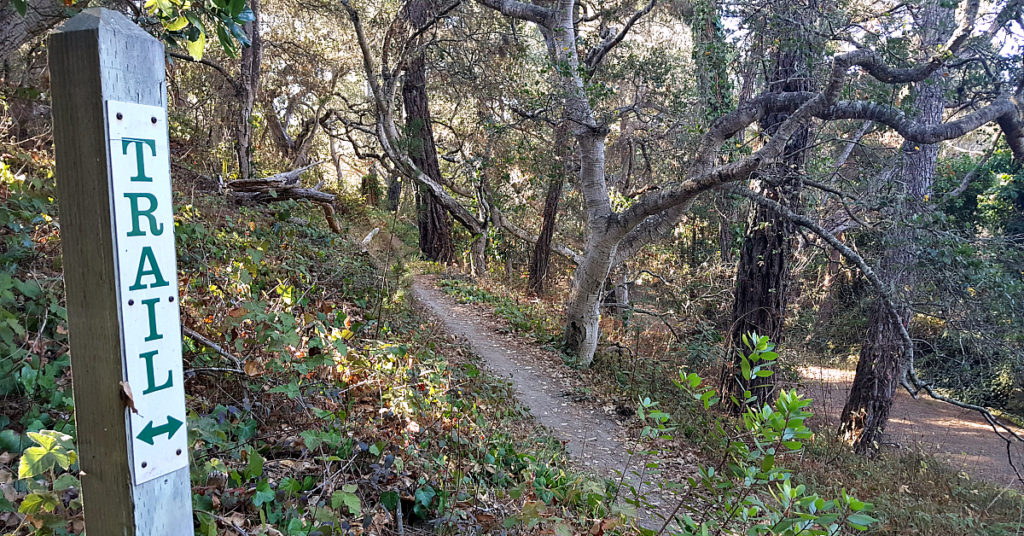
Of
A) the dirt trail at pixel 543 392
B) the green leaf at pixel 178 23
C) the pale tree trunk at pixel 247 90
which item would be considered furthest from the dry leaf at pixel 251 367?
the pale tree trunk at pixel 247 90

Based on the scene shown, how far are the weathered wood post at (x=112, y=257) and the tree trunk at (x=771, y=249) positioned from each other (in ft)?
25.1

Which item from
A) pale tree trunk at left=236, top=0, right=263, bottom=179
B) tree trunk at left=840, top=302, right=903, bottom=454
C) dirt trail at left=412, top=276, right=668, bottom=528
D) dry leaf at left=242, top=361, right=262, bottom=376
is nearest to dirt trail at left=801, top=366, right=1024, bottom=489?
tree trunk at left=840, top=302, right=903, bottom=454

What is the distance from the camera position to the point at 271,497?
8.64ft

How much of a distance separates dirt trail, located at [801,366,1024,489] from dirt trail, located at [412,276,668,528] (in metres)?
4.74

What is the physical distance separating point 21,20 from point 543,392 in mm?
7339

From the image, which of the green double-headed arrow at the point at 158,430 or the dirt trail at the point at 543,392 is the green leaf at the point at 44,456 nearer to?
the green double-headed arrow at the point at 158,430

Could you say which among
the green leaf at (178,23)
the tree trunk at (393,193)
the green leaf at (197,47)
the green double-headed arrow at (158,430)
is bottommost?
the green double-headed arrow at (158,430)

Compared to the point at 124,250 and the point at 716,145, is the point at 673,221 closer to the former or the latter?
the point at 716,145

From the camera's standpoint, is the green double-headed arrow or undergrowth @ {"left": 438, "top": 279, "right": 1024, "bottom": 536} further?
undergrowth @ {"left": 438, "top": 279, "right": 1024, "bottom": 536}

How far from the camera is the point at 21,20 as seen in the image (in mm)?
5199

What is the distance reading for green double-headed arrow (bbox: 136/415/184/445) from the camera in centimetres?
146

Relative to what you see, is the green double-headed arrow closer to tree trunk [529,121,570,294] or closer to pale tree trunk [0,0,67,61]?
pale tree trunk [0,0,67,61]

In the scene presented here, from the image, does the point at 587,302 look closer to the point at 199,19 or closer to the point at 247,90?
the point at 247,90

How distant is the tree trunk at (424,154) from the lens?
13.0m
